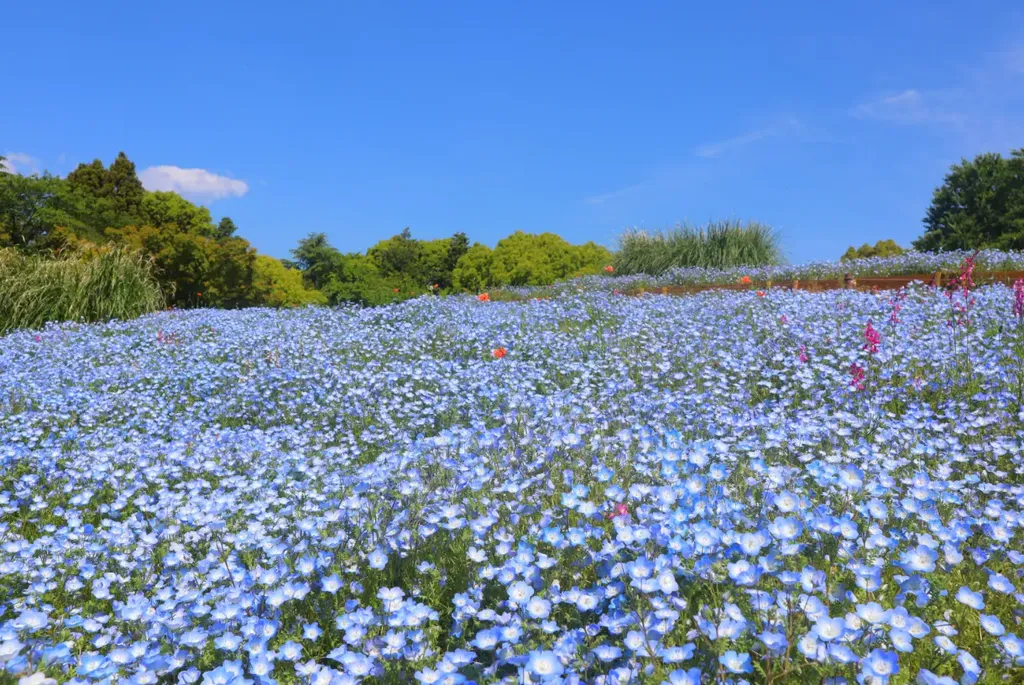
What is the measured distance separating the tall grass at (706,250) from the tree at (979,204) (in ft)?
53.0

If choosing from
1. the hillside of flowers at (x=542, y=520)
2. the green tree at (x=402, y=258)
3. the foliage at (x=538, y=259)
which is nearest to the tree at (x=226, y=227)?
the green tree at (x=402, y=258)

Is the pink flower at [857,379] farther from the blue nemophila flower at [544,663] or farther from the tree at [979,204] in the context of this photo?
Answer: the tree at [979,204]

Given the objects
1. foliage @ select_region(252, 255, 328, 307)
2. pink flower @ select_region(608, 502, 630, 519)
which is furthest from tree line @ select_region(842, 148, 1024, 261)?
pink flower @ select_region(608, 502, 630, 519)

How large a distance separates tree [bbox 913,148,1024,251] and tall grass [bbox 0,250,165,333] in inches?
1213

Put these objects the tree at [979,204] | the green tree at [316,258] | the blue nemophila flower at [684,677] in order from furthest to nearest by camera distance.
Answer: the green tree at [316,258]
the tree at [979,204]
the blue nemophila flower at [684,677]

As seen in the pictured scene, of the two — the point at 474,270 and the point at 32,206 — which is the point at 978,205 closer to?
the point at 474,270

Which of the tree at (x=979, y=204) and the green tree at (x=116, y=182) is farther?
the green tree at (x=116, y=182)

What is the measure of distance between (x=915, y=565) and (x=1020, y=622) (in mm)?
803

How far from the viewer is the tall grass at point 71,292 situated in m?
13.4

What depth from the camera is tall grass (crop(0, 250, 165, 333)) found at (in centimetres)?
1337

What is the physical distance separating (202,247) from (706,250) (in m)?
17.2

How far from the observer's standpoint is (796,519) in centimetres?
231

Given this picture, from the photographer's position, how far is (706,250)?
18.8 m

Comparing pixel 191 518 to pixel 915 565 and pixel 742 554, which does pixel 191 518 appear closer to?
pixel 742 554
